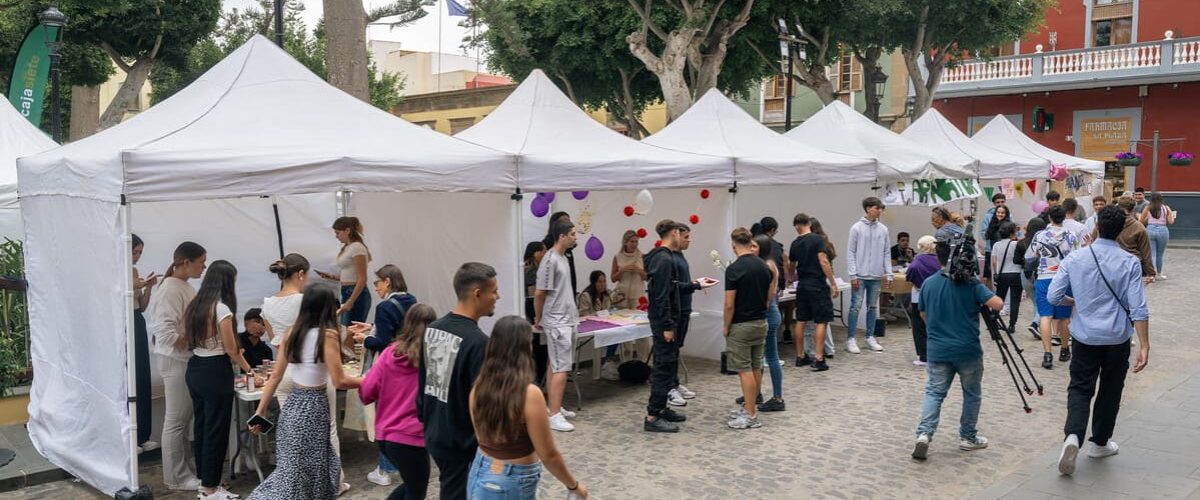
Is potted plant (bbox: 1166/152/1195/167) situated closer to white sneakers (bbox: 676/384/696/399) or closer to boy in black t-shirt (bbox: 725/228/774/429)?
white sneakers (bbox: 676/384/696/399)

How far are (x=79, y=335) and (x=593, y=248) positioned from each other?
532 centimetres

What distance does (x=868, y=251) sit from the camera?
9.80 metres

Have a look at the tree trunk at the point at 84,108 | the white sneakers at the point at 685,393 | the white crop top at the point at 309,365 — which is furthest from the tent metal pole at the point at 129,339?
the tree trunk at the point at 84,108

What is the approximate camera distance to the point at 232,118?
253 inches

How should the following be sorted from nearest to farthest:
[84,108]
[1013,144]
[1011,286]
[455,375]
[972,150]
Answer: [455,375], [1011,286], [972,150], [1013,144], [84,108]

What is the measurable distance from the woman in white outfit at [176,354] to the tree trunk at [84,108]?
17.3 metres

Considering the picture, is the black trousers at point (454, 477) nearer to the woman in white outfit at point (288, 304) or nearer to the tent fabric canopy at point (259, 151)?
the woman in white outfit at point (288, 304)

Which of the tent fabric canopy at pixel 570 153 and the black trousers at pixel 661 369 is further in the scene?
the tent fabric canopy at pixel 570 153

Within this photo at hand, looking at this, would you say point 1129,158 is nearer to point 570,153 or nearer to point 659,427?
point 570,153

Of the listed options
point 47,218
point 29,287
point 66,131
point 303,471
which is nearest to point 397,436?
point 303,471

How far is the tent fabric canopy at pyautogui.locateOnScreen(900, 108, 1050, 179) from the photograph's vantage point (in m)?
13.6

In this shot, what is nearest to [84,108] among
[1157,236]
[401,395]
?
[401,395]

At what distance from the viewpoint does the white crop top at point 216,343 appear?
5.40 meters

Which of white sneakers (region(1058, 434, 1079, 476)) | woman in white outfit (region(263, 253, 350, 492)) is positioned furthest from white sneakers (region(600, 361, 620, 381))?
white sneakers (region(1058, 434, 1079, 476))
